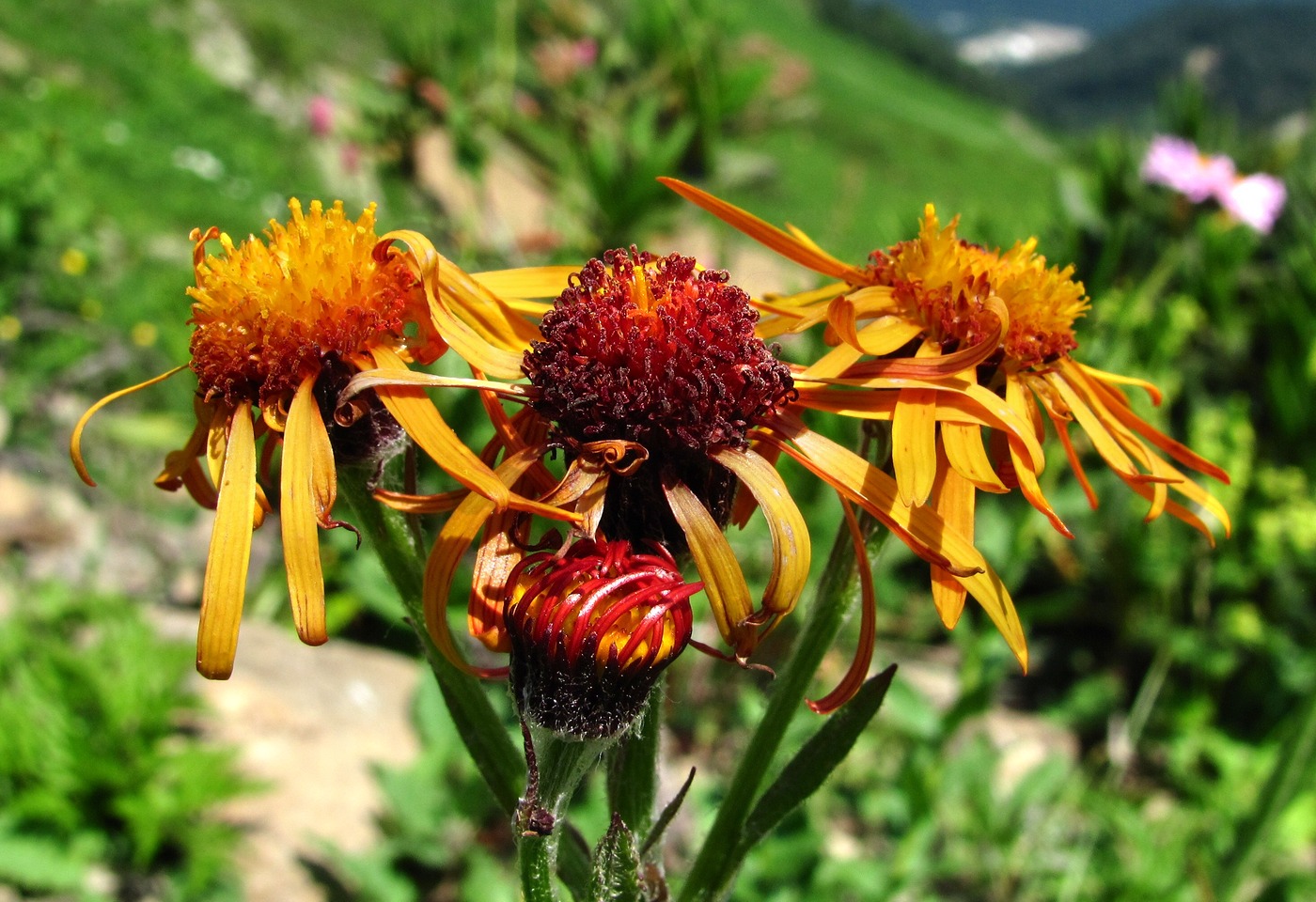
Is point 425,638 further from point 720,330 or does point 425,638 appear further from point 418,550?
point 720,330

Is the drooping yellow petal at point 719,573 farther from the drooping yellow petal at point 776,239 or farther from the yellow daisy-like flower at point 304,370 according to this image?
the drooping yellow petal at point 776,239

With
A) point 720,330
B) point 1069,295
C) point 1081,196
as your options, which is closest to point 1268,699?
point 1081,196

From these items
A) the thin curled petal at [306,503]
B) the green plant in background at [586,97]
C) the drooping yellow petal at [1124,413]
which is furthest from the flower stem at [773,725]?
the green plant in background at [586,97]

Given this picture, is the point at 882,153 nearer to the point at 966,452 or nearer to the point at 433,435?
the point at 966,452

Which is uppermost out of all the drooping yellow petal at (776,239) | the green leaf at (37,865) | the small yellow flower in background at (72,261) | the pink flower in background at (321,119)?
the drooping yellow petal at (776,239)

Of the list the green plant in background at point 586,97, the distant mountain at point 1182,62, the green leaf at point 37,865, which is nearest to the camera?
the green leaf at point 37,865

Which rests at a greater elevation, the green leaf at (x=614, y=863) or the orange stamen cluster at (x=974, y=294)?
the orange stamen cluster at (x=974, y=294)

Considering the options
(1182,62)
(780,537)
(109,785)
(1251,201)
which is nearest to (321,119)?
(109,785)

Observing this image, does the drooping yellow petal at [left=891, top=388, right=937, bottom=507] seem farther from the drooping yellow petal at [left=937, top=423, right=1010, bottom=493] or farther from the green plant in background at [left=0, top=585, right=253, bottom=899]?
the green plant in background at [left=0, top=585, right=253, bottom=899]
